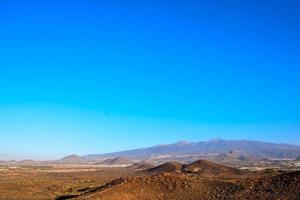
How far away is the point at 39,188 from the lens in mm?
55531

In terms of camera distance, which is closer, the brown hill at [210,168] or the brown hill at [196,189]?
the brown hill at [196,189]

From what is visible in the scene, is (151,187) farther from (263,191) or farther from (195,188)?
(263,191)

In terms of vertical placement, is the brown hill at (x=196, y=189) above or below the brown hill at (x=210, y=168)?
below

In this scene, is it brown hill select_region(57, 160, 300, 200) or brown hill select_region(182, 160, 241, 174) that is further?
brown hill select_region(182, 160, 241, 174)

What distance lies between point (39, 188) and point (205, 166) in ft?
115

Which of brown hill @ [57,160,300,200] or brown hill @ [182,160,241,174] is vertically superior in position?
brown hill @ [182,160,241,174]

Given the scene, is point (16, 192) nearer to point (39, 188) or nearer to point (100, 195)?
point (39, 188)

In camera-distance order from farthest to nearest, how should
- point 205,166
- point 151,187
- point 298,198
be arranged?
point 205,166, point 151,187, point 298,198

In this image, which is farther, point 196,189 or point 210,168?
point 210,168

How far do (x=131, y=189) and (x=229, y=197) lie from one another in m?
7.29

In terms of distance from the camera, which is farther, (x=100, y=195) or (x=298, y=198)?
(x=100, y=195)

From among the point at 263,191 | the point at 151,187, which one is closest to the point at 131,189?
the point at 151,187

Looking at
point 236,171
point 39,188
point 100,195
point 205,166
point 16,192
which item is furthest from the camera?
point 205,166

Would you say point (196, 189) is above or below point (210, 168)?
below
